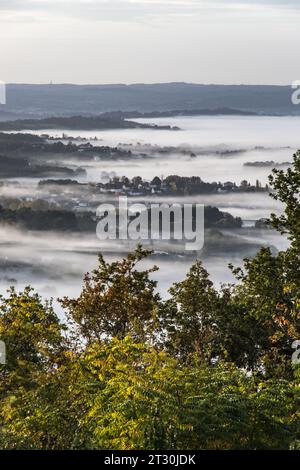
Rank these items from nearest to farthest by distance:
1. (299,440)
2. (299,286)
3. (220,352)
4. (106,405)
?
1. (299,440)
2. (106,405)
3. (299,286)
4. (220,352)

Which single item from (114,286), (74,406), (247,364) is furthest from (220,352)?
(74,406)

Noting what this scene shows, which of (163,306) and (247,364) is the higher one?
(163,306)

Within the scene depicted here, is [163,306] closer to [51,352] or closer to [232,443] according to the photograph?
[51,352]

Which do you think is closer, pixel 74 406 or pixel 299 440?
pixel 299 440

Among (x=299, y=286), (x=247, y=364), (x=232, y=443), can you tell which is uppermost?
(x=299, y=286)

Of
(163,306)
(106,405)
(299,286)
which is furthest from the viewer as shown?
(163,306)

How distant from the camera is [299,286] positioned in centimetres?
2694

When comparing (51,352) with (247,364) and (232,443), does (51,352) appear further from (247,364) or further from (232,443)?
(247,364)

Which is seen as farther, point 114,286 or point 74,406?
point 114,286

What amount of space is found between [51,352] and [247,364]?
11.5 metres
